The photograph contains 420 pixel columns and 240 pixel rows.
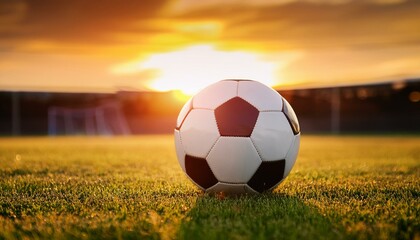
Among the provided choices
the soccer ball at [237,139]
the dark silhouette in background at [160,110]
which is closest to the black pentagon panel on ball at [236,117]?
the soccer ball at [237,139]

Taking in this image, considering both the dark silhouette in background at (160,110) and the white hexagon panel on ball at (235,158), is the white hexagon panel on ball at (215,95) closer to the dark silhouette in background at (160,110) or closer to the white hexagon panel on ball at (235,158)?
the white hexagon panel on ball at (235,158)

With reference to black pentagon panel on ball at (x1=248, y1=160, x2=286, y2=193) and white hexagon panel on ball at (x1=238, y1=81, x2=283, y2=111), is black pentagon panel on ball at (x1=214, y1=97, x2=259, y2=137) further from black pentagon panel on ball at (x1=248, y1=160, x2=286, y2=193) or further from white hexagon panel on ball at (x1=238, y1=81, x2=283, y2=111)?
black pentagon panel on ball at (x1=248, y1=160, x2=286, y2=193)

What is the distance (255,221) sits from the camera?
2.62 metres

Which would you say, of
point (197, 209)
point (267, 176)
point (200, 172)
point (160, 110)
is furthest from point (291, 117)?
point (160, 110)

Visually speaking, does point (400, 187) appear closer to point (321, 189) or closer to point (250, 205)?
point (321, 189)

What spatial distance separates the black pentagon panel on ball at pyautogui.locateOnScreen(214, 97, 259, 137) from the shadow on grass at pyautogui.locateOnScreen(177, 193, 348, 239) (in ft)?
1.76

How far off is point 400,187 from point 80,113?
30.0 meters

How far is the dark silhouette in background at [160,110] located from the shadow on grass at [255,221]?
27282mm

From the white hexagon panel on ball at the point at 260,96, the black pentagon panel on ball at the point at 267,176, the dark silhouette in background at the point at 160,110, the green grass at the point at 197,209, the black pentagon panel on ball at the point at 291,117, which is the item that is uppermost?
the white hexagon panel on ball at the point at 260,96

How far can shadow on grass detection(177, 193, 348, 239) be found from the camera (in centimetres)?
231

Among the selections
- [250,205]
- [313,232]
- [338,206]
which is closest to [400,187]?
[338,206]

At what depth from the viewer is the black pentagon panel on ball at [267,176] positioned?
131 inches

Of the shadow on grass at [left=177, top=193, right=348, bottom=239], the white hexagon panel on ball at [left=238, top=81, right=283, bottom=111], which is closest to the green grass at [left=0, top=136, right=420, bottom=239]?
the shadow on grass at [left=177, top=193, right=348, bottom=239]

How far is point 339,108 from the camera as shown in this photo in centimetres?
3378
